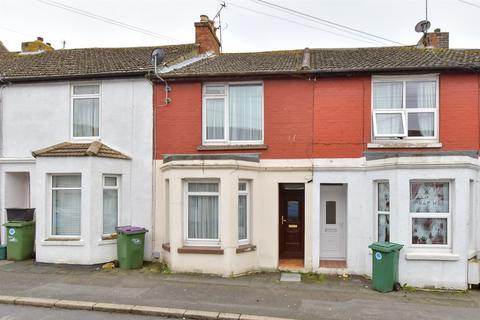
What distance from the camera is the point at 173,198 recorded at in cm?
1005

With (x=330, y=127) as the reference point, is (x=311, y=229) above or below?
below

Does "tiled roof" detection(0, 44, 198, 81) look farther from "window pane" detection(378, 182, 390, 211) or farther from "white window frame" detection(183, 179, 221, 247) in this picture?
"window pane" detection(378, 182, 390, 211)

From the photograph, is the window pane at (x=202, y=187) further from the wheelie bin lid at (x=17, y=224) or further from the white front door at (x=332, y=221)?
the wheelie bin lid at (x=17, y=224)

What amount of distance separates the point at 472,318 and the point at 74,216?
958cm

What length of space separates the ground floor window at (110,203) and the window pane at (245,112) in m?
3.57

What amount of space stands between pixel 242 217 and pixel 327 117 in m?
3.49

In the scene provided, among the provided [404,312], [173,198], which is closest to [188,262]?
[173,198]

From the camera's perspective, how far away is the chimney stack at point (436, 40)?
44.0 feet

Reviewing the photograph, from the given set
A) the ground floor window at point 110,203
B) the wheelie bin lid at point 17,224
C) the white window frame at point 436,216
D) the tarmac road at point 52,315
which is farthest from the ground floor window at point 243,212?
the wheelie bin lid at point 17,224

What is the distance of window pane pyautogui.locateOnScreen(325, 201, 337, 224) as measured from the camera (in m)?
11.0

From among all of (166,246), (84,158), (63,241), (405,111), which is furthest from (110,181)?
(405,111)

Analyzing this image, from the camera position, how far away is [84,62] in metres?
13.0

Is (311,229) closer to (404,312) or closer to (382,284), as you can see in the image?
(382,284)

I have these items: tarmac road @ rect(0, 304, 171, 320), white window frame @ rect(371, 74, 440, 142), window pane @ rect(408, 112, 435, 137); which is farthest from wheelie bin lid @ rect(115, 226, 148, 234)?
window pane @ rect(408, 112, 435, 137)
